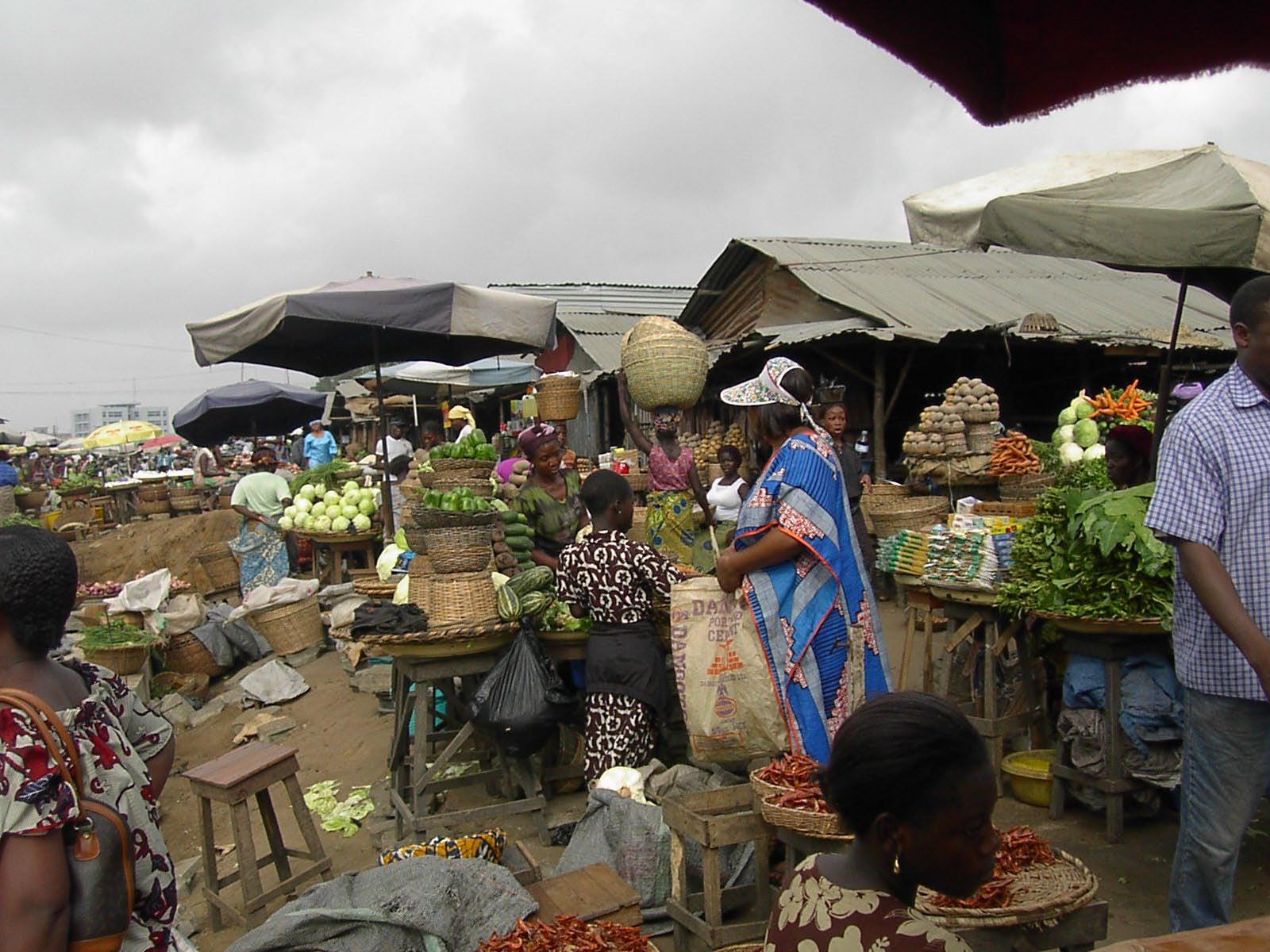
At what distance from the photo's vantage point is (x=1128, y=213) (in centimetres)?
397

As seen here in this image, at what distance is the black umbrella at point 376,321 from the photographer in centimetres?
658

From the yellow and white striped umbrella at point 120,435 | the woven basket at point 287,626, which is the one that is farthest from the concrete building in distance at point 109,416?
the woven basket at point 287,626

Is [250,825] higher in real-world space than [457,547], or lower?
lower

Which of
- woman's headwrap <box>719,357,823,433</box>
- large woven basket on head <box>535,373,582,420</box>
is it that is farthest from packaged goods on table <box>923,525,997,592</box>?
large woven basket on head <box>535,373,582,420</box>

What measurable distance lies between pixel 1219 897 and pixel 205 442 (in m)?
16.4

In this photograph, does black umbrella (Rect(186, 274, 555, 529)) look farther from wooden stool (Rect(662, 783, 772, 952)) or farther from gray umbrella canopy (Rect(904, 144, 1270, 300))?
A: wooden stool (Rect(662, 783, 772, 952))

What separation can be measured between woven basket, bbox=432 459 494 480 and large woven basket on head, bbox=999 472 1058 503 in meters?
4.27

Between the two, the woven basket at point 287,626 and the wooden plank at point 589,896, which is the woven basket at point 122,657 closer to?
the woven basket at point 287,626

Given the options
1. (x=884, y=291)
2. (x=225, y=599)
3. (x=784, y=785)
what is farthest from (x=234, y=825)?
(x=884, y=291)

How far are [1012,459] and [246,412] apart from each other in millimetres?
11833

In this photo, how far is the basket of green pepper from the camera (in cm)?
803

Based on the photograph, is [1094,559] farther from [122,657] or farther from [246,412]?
[246,412]

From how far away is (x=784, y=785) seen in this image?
3158mm

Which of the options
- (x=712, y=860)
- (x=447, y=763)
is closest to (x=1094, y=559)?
(x=712, y=860)
